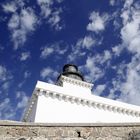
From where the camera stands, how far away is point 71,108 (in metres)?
20.9

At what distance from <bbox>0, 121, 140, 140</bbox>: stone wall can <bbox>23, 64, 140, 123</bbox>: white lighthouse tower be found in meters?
13.2

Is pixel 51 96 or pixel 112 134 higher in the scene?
pixel 51 96

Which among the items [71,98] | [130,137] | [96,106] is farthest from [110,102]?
[130,137]

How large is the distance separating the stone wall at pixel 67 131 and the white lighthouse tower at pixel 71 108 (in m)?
13.2

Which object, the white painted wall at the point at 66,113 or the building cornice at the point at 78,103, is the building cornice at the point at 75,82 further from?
the white painted wall at the point at 66,113

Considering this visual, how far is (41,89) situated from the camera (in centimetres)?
2025

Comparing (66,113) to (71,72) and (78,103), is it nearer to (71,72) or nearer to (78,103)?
(78,103)

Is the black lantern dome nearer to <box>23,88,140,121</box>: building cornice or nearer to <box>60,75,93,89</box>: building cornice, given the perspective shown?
<box>60,75,93,89</box>: building cornice

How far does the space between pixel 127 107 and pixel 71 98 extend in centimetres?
621

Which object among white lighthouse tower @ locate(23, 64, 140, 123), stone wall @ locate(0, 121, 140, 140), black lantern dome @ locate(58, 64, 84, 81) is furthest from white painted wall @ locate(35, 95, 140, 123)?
stone wall @ locate(0, 121, 140, 140)

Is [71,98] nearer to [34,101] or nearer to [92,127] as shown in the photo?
[34,101]

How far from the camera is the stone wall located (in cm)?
574

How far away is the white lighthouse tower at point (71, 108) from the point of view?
1972cm

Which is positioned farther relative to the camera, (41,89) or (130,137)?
(41,89)
